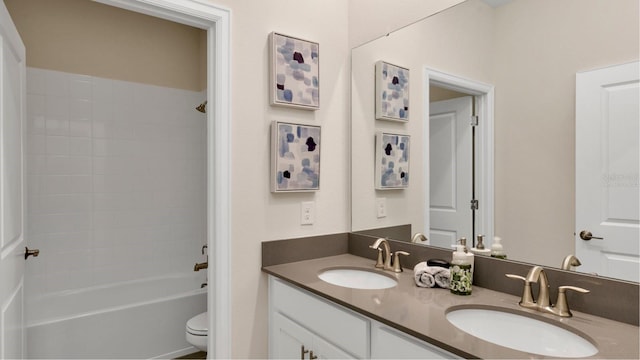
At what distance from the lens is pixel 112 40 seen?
2.85m

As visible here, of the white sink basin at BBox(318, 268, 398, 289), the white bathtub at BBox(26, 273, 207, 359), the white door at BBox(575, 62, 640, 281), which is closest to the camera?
the white door at BBox(575, 62, 640, 281)

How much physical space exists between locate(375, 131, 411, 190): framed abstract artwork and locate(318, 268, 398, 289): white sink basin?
477 millimetres

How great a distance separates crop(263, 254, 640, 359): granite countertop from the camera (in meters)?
0.91

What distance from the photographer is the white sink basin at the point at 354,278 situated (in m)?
1.67

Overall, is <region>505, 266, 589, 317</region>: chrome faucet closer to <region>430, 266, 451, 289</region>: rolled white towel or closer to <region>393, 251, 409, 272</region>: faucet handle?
<region>430, 266, 451, 289</region>: rolled white towel

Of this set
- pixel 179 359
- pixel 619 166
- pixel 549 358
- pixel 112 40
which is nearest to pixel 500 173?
pixel 619 166

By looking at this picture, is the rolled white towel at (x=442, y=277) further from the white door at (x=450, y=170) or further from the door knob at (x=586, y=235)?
the door knob at (x=586, y=235)

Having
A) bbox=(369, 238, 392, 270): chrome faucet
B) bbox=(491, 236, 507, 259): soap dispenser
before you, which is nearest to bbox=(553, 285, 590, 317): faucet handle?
bbox=(491, 236, 507, 259): soap dispenser

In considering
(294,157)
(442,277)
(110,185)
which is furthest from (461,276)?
(110,185)

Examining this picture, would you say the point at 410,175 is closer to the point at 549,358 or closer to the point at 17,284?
the point at 549,358

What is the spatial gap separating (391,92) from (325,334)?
1.22 metres

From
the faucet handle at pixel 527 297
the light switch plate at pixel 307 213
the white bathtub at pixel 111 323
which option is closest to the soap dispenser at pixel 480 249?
the faucet handle at pixel 527 297

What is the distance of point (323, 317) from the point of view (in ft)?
4.57

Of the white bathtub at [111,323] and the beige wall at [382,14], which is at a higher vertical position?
the beige wall at [382,14]
